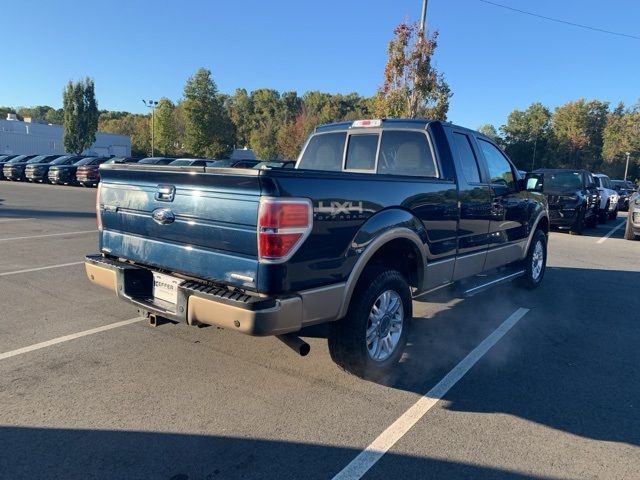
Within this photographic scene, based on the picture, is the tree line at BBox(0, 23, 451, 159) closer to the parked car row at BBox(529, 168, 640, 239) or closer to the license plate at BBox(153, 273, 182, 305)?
the parked car row at BBox(529, 168, 640, 239)

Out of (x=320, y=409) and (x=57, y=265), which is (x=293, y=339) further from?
(x=57, y=265)

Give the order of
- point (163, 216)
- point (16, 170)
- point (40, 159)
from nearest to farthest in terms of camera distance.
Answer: point (163, 216) < point (16, 170) < point (40, 159)

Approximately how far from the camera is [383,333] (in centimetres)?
411

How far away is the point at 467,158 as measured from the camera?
5.42m

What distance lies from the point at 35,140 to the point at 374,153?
224 ft

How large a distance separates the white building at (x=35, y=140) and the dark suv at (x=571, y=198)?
53596mm

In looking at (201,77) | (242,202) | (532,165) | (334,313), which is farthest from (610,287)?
(532,165)

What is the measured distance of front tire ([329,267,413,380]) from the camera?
377cm

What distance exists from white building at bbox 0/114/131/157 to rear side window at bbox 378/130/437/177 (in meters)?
59.2

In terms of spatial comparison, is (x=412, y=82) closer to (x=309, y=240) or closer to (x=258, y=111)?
(x=309, y=240)

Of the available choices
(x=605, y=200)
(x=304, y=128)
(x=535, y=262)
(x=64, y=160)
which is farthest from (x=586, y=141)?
(x=535, y=262)

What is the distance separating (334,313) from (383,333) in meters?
0.75

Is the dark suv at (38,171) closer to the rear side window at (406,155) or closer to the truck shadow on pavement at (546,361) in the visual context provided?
the rear side window at (406,155)

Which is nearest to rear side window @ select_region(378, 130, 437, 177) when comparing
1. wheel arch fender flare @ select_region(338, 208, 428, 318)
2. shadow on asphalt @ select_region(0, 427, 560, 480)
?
wheel arch fender flare @ select_region(338, 208, 428, 318)
